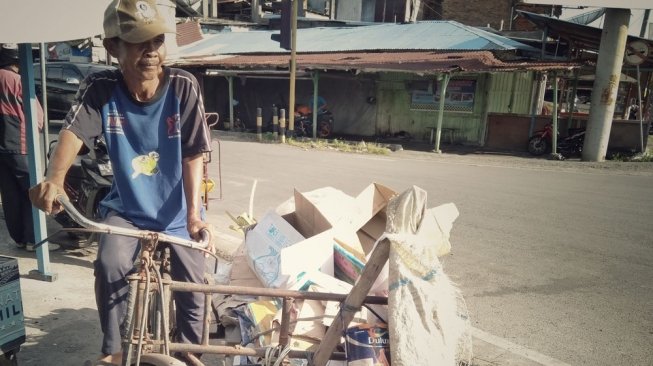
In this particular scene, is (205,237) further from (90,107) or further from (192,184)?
(90,107)

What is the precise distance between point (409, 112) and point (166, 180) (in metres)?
16.5

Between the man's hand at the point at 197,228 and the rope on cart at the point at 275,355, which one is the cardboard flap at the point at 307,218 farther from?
the rope on cart at the point at 275,355

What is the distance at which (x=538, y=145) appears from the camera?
14.2m

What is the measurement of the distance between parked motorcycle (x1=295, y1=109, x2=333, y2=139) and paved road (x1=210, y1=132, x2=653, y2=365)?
547 cm

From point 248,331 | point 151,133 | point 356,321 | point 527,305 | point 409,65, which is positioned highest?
point 409,65

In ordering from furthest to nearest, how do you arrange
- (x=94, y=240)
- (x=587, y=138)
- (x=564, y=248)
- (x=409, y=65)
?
(x=409, y=65) < (x=587, y=138) < (x=564, y=248) < (x=94, y=240)

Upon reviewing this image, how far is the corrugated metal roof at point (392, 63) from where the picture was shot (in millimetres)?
13203

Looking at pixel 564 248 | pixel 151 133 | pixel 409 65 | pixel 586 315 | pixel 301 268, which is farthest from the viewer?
pixel 409 65

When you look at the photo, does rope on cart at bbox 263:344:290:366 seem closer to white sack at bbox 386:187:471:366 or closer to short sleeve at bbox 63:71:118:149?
white sack at bbox 386:187:471:366

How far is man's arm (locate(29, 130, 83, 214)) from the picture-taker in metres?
1.84

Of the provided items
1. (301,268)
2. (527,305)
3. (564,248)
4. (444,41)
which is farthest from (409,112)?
(301,268)

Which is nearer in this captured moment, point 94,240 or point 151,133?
point 151,133

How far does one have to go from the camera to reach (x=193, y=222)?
2.29 metres

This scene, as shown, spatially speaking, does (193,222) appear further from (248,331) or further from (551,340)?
(551,340)
